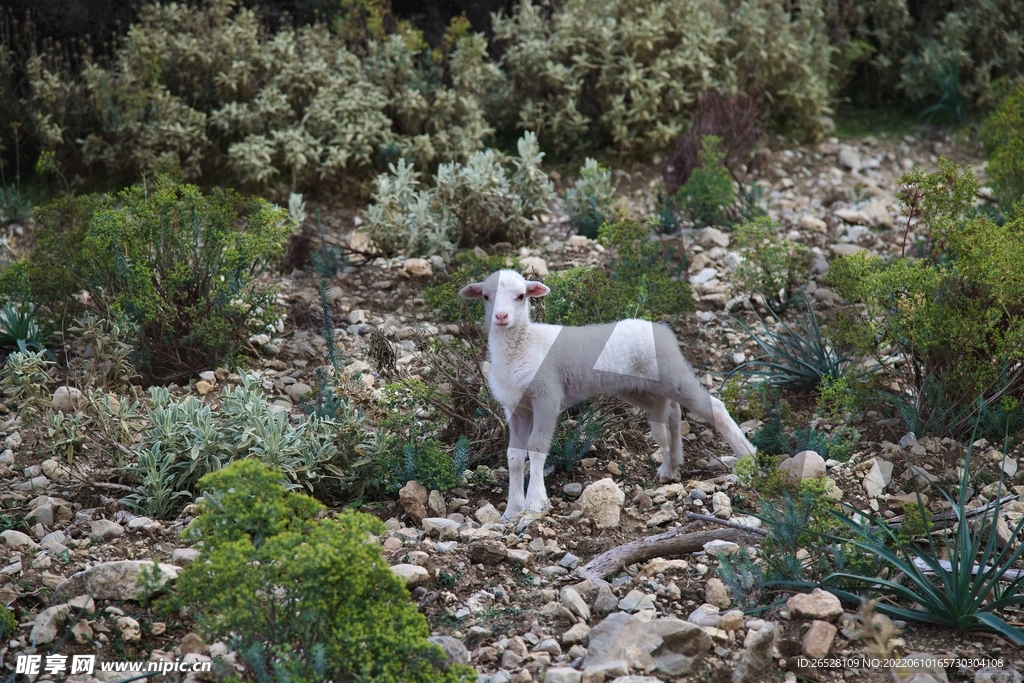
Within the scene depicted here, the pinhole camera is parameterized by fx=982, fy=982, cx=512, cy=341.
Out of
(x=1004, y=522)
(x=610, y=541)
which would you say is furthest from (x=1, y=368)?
(x=1004, y=522)

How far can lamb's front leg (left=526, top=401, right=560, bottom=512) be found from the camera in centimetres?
470

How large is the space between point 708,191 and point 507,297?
397 centimetres

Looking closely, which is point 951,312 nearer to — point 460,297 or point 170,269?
point 460,297

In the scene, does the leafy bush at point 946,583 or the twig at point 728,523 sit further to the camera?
the twig at point 728,523

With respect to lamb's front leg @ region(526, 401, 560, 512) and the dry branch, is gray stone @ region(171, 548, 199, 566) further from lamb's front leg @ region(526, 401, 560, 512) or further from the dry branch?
the dry branch

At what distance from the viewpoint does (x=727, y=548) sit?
423cm

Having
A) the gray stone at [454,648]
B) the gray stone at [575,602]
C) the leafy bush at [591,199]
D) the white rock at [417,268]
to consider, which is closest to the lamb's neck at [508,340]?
the gray stone at [575,602]

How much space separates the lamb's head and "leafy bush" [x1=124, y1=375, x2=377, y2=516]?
3.29 feet

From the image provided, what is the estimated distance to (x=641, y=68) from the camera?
941 centimetres

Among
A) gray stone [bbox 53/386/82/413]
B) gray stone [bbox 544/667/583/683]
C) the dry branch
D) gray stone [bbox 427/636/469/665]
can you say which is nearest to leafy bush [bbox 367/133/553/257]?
gray stone [bbox 53/386/82/413]

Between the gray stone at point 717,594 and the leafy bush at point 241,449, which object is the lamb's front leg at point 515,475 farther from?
the gray stone at point 717,594

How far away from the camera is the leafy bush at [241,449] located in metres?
4.76

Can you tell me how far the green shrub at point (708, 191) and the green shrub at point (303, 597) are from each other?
5.56 meters

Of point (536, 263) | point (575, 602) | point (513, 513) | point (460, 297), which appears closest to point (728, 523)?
point (575, 602)
